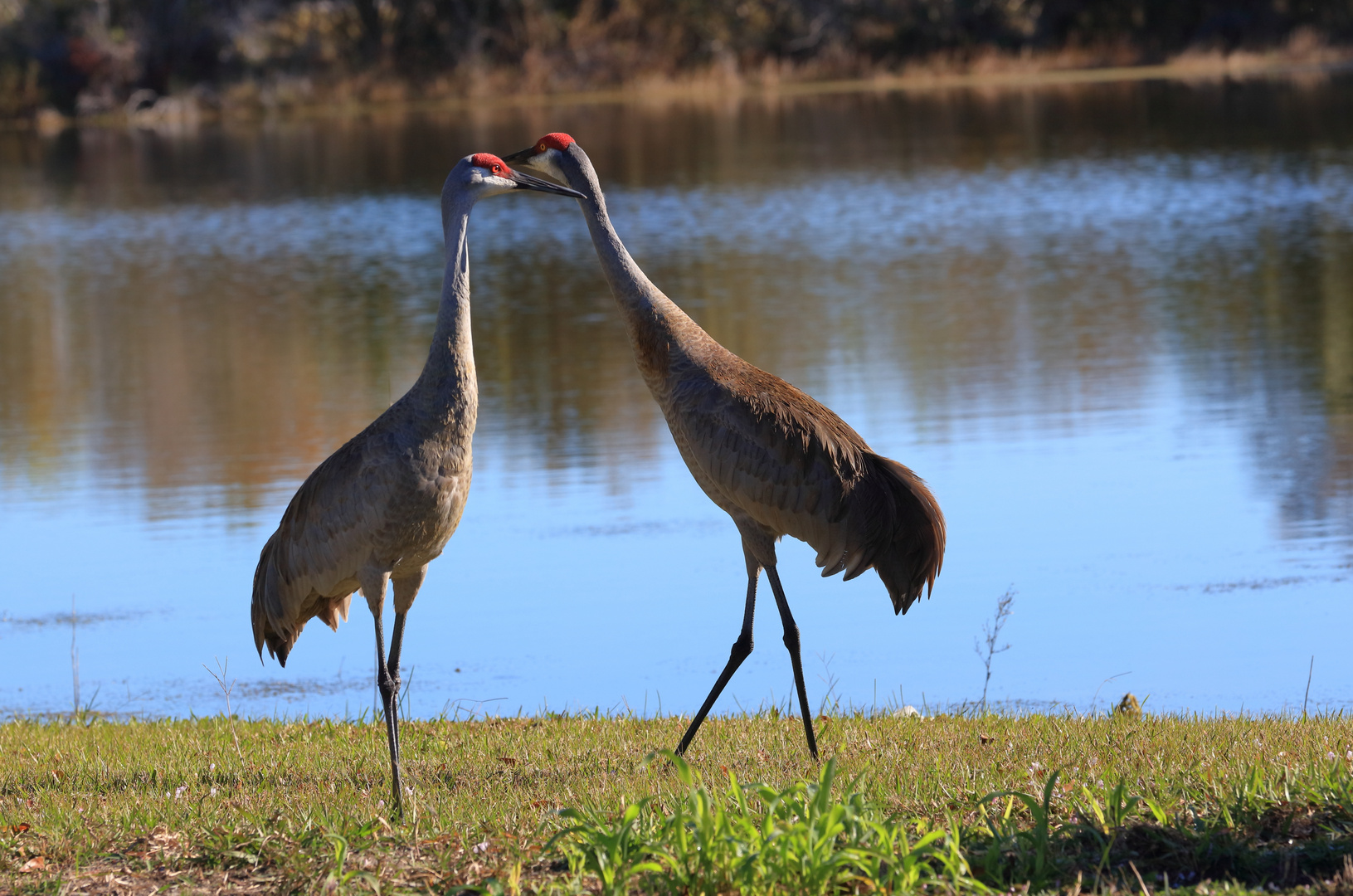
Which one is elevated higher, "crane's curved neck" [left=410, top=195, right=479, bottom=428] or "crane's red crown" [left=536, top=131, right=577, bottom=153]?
"crane's red crown" [left=536, top=131, right=577, bottom=153]

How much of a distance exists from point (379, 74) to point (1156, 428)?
45959 millimetres

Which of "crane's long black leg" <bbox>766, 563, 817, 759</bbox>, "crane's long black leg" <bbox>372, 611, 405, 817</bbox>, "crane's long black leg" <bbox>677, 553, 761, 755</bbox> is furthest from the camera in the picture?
"crane's long black leg" <bbox>677, 553, 761, 755</bbox>

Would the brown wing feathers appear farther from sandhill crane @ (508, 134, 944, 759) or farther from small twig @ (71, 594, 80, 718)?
small twig @ (71, 594, 80, 718)

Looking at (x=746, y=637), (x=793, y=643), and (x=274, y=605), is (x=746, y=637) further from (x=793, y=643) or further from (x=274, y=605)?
(x=274, y=605)

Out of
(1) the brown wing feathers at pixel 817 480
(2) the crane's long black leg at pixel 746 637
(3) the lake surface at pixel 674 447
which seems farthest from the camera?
(3) the lake surface at pixel 674 447

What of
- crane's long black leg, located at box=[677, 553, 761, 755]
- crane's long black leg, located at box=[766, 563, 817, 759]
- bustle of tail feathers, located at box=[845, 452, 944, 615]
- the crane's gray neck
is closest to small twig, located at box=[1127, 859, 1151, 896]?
crane's long black leg, located at box=[766, 563, 817, 759]

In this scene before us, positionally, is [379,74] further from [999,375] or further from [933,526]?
[933,526]

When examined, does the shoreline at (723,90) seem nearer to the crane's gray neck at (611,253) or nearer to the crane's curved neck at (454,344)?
the crane's gray neck at (611,253)

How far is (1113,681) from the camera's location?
7660mm

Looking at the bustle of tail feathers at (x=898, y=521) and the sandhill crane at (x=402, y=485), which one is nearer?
the sandhill crane at (x=402, y=485)

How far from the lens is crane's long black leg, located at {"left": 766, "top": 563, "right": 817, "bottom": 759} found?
5.86m

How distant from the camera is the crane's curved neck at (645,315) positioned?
620 centimetres

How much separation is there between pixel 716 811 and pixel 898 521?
6.18 feet

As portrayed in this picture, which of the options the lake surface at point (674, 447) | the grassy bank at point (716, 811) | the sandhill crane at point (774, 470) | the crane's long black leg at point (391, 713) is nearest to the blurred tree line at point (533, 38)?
the lake surface at point (674, 447)
